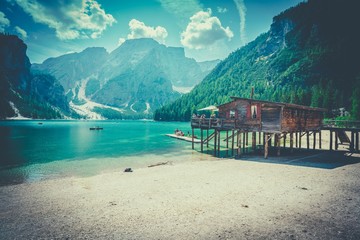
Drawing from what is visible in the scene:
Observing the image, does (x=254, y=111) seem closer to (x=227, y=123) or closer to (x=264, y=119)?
(x=264, y=119)

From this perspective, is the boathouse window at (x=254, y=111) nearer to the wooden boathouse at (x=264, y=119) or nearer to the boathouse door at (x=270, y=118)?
the wooden boathouse at (x=264, y=119)

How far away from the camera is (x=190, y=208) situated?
11.0m

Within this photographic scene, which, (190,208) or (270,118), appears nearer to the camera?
(190,208)

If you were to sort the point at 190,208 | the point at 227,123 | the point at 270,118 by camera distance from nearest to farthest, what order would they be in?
the point at 190,208
the point at 270,118
the point at 227,123

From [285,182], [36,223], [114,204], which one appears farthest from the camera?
[285,182]

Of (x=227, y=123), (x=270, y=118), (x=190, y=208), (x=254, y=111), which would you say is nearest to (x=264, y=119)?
(x=270, y=118)

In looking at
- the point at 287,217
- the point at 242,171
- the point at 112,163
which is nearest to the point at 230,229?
the point at 287,217

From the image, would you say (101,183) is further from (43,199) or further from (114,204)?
(114,204)

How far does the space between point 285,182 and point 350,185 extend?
4392mm

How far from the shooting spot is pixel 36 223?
966 centimetres

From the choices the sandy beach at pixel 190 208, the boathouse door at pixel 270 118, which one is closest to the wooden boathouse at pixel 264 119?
the boathouse door at pixel 270 118

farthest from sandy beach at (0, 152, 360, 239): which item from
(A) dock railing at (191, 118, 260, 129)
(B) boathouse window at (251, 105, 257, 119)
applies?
(B) boathouse window at (251, 105, 257, 119)

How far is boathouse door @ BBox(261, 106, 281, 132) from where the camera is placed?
26.5 meters

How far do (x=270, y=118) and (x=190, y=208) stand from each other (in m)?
20.5
